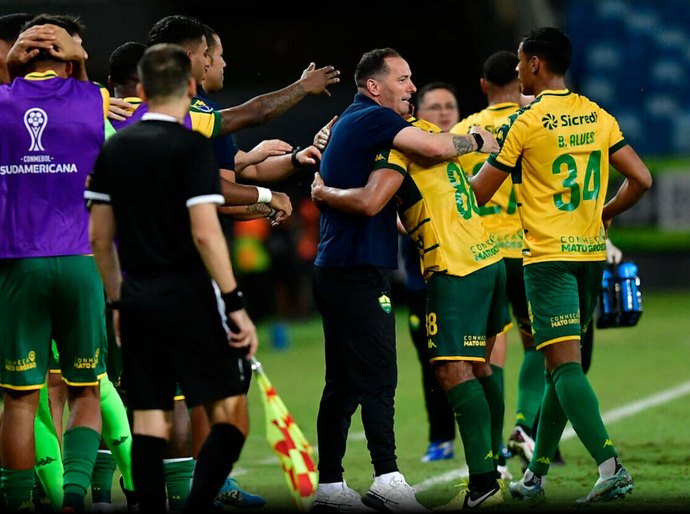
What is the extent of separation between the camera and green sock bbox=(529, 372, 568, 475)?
24.4 ft

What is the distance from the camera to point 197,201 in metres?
5.57

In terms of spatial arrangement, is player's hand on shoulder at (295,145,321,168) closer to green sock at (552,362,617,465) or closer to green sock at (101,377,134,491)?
green sock at (101,377,134,491)

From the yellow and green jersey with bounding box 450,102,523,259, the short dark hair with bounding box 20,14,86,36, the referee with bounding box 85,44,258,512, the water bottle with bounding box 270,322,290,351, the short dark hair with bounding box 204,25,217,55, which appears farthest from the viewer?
the water bottle with bounding box 270,322,290,351

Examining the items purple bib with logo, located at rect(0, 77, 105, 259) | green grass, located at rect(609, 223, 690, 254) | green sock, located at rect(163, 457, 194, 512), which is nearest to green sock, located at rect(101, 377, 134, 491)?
green sock, located at rect(163, 457, 194, 512)

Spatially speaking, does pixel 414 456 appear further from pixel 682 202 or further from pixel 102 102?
pixel 682 202

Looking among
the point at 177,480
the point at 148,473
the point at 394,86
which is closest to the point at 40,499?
the point at 177,480

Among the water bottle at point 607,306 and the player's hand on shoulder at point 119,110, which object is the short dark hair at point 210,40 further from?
the water bottle at point 607,306

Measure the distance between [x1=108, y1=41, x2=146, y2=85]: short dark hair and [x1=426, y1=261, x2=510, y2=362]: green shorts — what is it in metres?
2.01

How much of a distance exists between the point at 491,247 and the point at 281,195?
117 centimetres

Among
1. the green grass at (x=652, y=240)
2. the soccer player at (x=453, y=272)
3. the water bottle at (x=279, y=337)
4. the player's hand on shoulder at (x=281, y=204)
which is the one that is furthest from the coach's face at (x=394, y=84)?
the green grass at (x=652, y=240)

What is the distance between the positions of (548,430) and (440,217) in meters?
1.38

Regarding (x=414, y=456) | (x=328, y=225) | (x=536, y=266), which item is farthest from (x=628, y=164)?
(x=414, y=456)

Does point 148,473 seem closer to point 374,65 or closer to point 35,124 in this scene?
point 35,124

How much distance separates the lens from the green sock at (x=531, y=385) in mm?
8750
